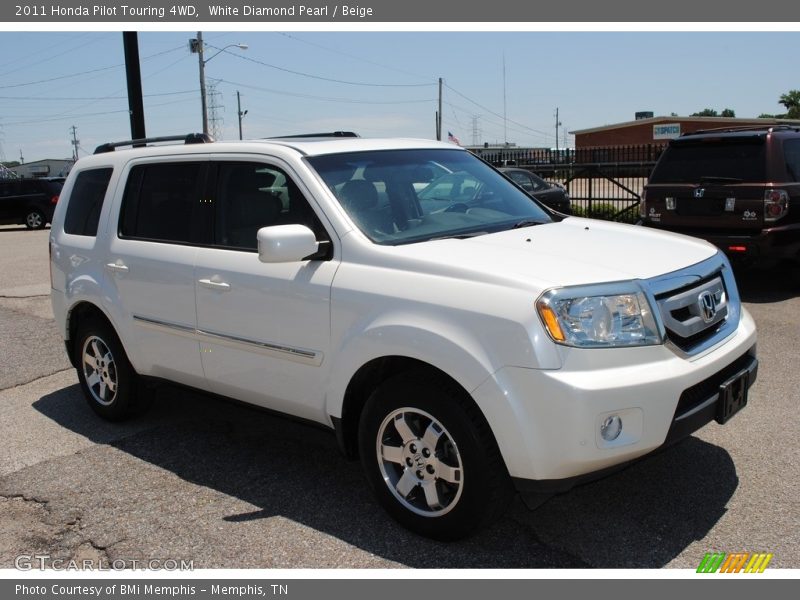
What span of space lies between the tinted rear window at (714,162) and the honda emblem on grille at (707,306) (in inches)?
207

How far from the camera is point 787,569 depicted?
10.8 ft

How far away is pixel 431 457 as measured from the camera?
3549 millimetres

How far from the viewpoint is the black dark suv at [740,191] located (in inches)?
326

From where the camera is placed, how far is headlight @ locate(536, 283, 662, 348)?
125 inches

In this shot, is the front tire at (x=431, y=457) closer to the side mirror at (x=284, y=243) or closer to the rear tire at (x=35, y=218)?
the side mirror at (x=284, y=243)

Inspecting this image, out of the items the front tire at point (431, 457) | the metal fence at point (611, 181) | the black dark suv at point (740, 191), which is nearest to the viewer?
the front tire at point (431, 457)

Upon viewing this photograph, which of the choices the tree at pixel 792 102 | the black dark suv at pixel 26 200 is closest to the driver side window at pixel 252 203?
the black dark suv at pixel 26 200

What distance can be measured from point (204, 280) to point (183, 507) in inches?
48.7

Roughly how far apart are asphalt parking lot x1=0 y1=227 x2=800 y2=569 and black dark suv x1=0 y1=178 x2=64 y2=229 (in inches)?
775

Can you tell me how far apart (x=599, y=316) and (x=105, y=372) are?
12.0 ft

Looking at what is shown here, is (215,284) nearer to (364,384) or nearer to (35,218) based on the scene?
(364,384)

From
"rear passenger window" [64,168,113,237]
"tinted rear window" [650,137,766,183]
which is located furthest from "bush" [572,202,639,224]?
"rear passenger window" [64,168,113,237]

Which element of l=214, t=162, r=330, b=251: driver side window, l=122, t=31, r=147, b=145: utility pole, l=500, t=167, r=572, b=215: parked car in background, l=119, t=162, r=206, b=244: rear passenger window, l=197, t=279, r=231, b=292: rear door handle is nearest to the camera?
l=214, t=162, r=330, b=251: driver side window

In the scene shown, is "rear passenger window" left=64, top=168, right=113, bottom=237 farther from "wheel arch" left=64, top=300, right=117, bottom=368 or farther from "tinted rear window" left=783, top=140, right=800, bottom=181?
"tinted rear window" left=783, top=140, right=800, bottom=181
